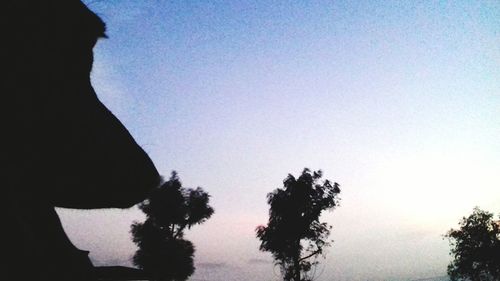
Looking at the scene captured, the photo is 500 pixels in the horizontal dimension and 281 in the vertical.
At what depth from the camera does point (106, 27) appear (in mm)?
3818

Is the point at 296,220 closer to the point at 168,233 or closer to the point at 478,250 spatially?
the point at 168,233

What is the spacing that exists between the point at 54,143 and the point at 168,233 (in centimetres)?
3756

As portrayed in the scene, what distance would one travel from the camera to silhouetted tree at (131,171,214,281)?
3706cm

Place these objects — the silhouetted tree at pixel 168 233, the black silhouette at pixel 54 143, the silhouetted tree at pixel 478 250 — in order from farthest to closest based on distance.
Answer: the silhouetted tree at pixel 478 250 < the silhouetted tree at pixel 168 233 < the black silhouette at pixel 54 143

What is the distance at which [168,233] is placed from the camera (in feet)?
124

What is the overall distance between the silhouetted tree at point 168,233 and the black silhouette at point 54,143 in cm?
3488

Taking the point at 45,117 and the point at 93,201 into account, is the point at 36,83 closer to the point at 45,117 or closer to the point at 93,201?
the point at 45,117

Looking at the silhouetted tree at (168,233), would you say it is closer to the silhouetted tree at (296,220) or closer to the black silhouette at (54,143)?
the silhouetted tree at (296,220)

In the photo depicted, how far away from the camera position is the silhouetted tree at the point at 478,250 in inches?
2250

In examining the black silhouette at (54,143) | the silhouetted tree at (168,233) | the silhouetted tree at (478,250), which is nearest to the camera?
the black silhouette at (54,143)

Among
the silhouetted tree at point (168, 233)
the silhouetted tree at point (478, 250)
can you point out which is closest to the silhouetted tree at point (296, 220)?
the silhouetted tree at point (168, 233)

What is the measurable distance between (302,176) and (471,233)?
39.6m

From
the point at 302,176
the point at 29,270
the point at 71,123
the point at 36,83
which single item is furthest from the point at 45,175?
the point at 302,176

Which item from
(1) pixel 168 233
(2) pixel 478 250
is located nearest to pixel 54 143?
(1) pixel 168 233
